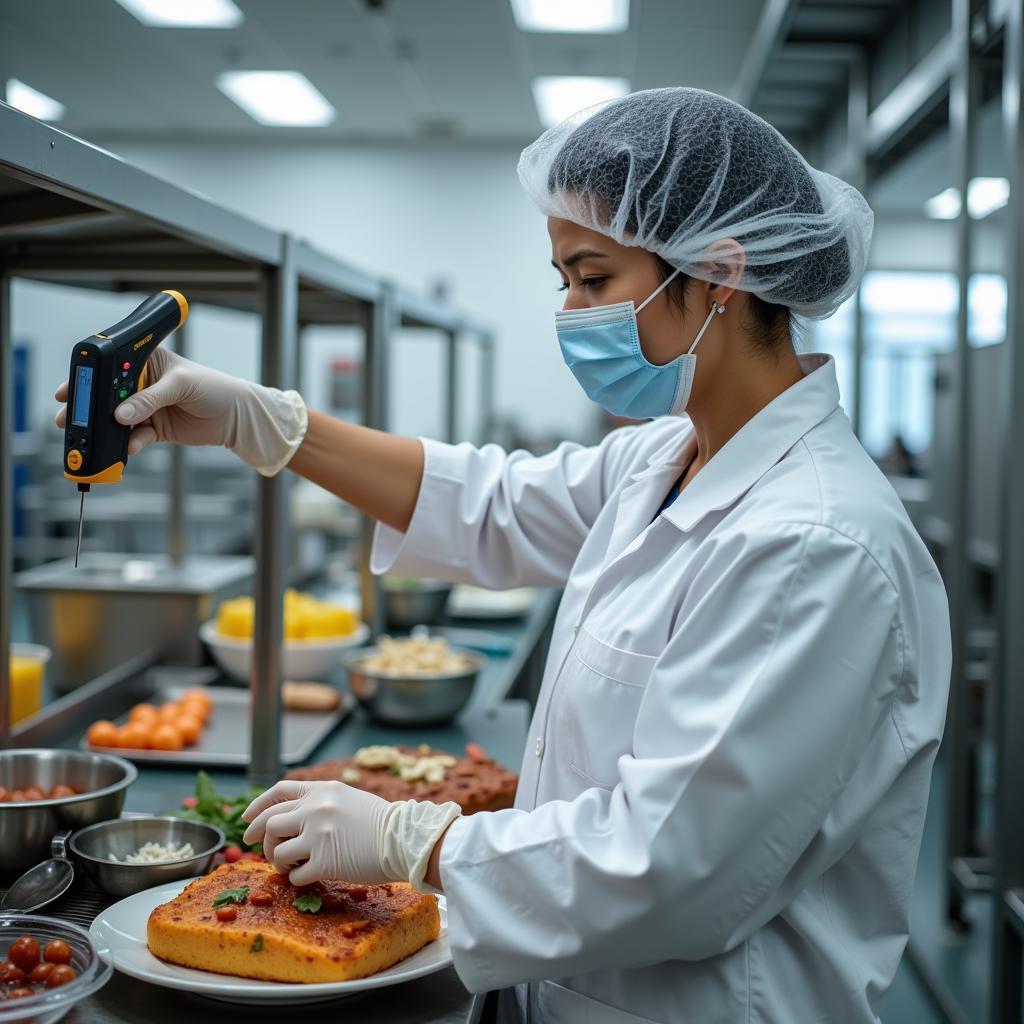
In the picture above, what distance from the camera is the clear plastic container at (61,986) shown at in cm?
91

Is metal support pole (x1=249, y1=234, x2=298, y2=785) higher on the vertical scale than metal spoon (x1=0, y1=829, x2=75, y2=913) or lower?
higher

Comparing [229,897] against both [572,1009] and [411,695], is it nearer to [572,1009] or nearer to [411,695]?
[572,1009]

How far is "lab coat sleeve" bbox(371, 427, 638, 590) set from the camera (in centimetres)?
170

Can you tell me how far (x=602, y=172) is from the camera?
1.18 m

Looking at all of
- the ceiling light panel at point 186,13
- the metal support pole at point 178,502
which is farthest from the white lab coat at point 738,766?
the ceiling light panel at point 186,13

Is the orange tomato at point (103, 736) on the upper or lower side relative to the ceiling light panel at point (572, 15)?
lower

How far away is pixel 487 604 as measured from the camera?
365 cm

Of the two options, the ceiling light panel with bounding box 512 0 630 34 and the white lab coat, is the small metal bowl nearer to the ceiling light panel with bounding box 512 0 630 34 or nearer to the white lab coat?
the white lab coat

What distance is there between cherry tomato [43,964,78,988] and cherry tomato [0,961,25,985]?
0.10ft

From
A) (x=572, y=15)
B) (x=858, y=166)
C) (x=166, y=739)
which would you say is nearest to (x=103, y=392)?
(x=166, y=739)

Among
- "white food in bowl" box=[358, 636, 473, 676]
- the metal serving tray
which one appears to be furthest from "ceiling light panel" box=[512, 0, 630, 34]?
the metal serving tray

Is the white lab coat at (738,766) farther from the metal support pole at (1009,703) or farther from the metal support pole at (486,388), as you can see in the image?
the metal support pole at (486,388)

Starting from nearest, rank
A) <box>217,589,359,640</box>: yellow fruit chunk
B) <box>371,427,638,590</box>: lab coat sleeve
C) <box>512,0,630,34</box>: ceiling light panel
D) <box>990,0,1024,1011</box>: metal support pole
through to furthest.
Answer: <box>371,427,638,590</box>: lab coat sleeve
<box>990,0,1024,1011</box>: metal support pole
<box>217,589,359,640</box>: yellow fruit chunk
<box>512,0,630,34</box>: ceiling light panel

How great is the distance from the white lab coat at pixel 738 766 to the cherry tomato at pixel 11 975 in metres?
0.39
